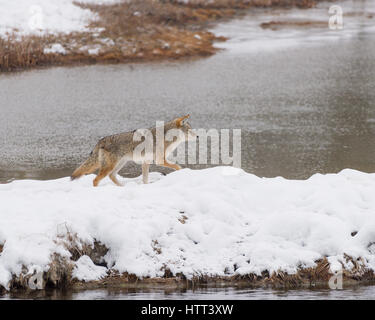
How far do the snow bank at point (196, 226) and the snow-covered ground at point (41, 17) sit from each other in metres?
20.7

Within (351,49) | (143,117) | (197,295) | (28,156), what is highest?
(351,49)

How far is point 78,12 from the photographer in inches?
1248

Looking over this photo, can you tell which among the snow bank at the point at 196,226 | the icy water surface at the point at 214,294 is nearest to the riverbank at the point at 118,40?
the snow bank at the point at 196,226

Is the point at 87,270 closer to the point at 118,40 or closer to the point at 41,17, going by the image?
the point at 118,40

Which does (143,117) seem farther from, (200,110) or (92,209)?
(92,209)

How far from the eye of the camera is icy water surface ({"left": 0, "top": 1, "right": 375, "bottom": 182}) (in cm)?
1376

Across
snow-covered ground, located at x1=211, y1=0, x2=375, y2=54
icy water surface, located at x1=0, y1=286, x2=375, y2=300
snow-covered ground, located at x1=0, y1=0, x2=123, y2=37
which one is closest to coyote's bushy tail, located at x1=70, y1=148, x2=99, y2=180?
icy water surface, located at x1=0, y1=286, x2=375, y2=300

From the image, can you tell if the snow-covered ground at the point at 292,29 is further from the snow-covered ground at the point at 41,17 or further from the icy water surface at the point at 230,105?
the snow-covered ground at the point at 41,17

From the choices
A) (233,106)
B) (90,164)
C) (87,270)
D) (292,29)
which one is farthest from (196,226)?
(292,29)

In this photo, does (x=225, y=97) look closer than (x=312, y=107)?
No

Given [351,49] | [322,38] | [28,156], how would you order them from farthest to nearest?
[322,38]
[351,49]
[28,156]

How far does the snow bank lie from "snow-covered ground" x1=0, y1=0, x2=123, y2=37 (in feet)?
67.9
